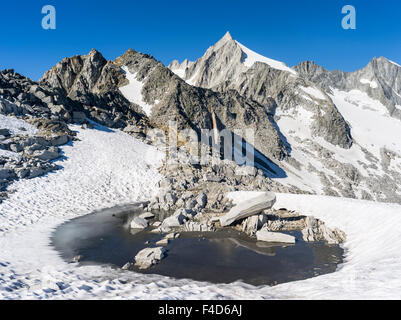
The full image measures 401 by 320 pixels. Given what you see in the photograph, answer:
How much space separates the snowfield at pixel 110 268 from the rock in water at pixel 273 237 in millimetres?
3078

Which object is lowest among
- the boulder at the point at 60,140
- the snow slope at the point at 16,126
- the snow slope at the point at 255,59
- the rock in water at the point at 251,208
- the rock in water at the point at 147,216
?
the rock in water at the point at 147,216

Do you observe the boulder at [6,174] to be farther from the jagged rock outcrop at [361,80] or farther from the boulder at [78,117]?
the jagged rock outcrop at [361,80]

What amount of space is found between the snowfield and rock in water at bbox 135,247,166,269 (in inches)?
41.7

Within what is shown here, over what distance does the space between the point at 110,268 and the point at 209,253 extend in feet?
17.1

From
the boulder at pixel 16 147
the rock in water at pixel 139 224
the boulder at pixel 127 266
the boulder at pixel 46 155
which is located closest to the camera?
the boulder at pixel 127 266

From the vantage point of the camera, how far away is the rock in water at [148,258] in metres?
11.6

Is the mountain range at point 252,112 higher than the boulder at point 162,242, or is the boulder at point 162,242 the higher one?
the mountain range at point 252,112

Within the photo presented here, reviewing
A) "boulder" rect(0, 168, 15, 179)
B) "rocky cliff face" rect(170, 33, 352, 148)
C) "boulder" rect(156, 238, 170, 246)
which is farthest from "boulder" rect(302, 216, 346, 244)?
"rocky cliff face" rect(170, 33, 352, 148)

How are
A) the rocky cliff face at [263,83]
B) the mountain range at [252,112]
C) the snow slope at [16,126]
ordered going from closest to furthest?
the snow slope at [16,126] → the mountain range at [252,112] → the rocky cliff face at [263,83]

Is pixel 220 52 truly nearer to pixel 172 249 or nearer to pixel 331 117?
pixel 331 117

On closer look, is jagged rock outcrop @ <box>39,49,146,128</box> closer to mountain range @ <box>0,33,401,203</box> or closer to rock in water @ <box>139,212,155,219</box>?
mountain range @ <box>0,33,401,203</box>

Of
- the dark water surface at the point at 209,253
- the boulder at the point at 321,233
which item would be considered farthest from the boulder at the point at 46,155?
the boulder at the point at 321,233

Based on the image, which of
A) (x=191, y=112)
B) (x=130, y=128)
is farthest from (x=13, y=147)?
(x=191, y=112)

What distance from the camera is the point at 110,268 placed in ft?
36.7
